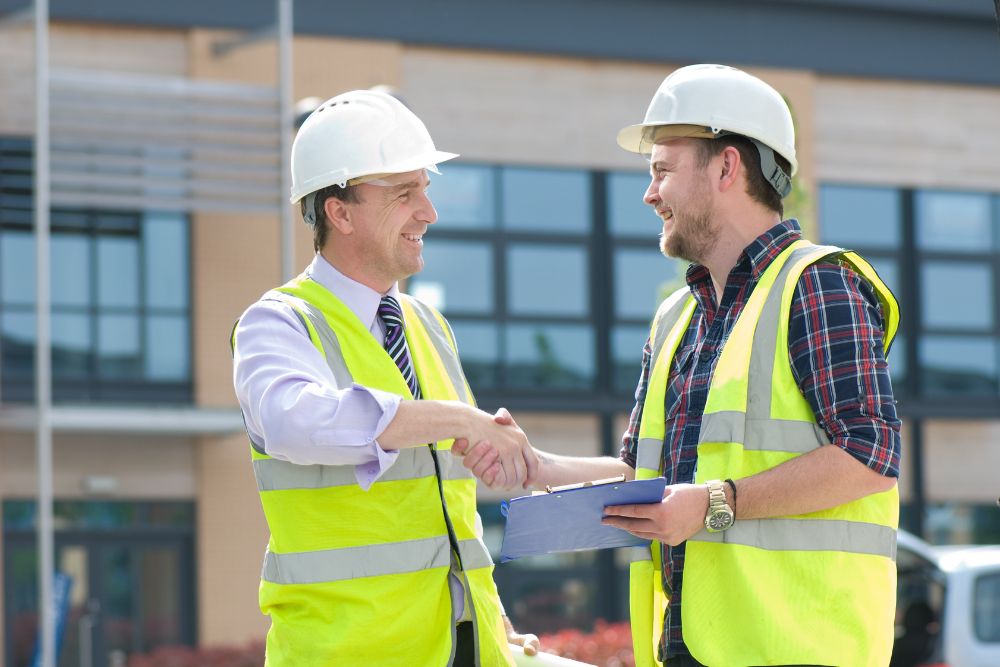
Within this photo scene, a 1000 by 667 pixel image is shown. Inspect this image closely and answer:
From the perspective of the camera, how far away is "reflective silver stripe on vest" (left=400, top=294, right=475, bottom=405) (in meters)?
4.16

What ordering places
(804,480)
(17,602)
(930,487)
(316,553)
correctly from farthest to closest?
(930,487)
(17,602)
(316,553)
(804,480)

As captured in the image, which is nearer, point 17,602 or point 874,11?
point 17,602

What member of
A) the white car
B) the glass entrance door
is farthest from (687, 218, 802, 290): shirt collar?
the glass entrance door

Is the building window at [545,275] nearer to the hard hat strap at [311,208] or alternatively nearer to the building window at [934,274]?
the building window at [934,274]

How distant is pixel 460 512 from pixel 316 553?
14.6 inches

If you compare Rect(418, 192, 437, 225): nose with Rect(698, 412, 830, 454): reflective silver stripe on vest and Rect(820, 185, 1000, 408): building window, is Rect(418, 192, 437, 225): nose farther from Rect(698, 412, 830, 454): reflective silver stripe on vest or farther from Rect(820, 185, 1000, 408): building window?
Rect(820, 185, 1000, 408): building window

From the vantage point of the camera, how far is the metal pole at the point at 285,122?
715 inches

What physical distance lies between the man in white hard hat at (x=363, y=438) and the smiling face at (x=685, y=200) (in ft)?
1.81

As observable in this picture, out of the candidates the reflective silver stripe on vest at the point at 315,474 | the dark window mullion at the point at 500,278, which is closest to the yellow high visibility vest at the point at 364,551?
the reflective silver stripe on vest at the point at 315,474

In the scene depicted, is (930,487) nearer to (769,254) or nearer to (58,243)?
(58,243)

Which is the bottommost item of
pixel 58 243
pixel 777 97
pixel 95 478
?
pixel 95 478

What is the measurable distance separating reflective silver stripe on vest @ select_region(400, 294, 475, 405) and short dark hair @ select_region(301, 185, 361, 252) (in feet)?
0.90

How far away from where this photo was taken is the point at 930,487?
22.2m

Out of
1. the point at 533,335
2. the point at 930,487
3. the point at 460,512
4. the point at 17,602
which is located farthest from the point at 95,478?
the point at 460,512
